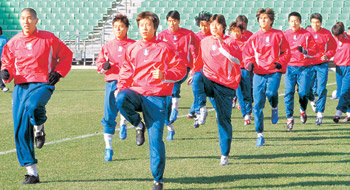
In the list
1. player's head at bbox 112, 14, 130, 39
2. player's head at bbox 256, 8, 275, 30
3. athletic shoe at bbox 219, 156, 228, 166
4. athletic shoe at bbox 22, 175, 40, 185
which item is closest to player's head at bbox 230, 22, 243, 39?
player's head at bbox 256, 8, 275, 30

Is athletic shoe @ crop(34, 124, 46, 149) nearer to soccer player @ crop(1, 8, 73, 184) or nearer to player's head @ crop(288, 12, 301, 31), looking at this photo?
soccer player @ crop(1, 8, 73, 184)

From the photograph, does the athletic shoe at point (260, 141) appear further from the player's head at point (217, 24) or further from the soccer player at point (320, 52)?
the soccer player at point (320, 52)

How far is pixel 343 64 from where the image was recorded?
1208 centimetres

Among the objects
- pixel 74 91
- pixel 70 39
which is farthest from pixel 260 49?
pixel 70 39

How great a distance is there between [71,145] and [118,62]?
183 centimetres

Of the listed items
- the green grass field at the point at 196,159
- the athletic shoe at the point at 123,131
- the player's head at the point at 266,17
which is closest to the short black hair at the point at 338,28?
the green grass field at the point at 196,159

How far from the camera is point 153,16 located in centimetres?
586

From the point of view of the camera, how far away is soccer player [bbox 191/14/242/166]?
284 inches

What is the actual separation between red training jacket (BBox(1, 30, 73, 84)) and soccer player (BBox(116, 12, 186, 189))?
1.07m

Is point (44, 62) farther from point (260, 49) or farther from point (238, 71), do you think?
point (260, 49)

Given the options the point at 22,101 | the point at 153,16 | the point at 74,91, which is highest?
the point at 153,16

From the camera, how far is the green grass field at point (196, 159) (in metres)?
6.43

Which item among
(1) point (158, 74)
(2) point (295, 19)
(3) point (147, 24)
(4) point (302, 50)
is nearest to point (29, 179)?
(1) point (158, 74)

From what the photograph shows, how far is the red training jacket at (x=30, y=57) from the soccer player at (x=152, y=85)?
1.07 m
